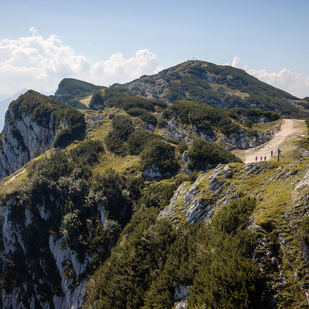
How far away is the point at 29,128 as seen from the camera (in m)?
105

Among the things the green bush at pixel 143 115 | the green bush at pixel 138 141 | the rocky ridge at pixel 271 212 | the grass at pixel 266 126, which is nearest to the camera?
the rocky ridge at pixel 271 212

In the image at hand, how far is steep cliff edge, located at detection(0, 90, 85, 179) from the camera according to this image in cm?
9706

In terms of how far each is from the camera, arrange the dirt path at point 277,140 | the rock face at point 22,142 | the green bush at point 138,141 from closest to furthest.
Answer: the dirt path at point 277,140
the green bush at point 138,141
the rock face at point 22,142

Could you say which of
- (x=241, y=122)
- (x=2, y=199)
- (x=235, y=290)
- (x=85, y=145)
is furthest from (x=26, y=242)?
(x=241, y=122)

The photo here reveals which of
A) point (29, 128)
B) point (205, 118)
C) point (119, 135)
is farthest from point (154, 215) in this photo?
point (29, 128)

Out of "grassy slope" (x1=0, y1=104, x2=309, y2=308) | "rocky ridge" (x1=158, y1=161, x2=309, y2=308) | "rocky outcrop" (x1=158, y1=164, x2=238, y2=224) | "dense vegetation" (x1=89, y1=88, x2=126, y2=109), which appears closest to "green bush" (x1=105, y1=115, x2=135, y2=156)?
"rocky outcrop" (x1=158, y1=164, x2=238, y2=224)

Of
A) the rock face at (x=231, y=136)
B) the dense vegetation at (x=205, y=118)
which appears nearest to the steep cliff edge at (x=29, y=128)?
the rock face at (x=231, y=136)

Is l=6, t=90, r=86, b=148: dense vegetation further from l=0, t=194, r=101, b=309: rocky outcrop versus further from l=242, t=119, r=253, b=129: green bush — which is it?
l=242, t=119, r=253, b=129: green bush

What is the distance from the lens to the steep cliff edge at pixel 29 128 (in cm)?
9706

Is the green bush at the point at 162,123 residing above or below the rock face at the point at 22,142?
above

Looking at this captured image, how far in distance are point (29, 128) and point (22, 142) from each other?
10.5 meters

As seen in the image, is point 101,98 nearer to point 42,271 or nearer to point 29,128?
point 29,128

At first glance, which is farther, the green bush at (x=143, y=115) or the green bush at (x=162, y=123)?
the green bush at (x=143, y=115)

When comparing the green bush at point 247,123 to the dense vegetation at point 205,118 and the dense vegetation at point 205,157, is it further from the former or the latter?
the dense vegetation at point 205,157
